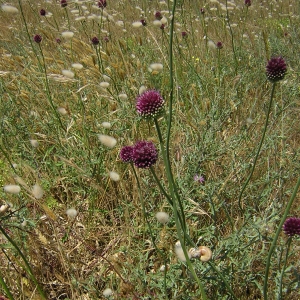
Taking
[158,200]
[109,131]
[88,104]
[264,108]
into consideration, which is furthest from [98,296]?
[264,108]

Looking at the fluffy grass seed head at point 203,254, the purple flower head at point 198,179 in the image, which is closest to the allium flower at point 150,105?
the fluffy grass seed head at point 203,254

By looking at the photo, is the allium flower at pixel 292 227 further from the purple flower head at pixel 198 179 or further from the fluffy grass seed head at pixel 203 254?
the purple flower head at pixel 198 179

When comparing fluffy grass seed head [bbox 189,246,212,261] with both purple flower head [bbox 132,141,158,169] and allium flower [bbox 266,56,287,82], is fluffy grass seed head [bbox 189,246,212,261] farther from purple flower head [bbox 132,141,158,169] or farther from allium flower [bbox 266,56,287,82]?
allium flower [bbox 266,56,287,82]

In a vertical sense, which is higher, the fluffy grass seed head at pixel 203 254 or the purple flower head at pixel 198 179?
the fluffy grass seed head at pixel 203 254

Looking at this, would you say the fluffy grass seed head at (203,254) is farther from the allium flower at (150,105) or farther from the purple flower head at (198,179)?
the purple flower head at (198,179)

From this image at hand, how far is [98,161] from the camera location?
63.3 inches

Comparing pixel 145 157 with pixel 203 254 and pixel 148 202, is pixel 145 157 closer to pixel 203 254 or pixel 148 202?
pixel 203 254

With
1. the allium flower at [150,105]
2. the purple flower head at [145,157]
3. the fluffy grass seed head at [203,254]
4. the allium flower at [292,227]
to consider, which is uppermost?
the allium flower at [150,105]

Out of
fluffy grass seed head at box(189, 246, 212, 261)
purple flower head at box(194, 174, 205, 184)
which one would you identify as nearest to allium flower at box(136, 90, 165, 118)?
fluffy grass seed head at box(189, 246, 212, 261)

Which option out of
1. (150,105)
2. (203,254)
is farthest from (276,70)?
(203,254)

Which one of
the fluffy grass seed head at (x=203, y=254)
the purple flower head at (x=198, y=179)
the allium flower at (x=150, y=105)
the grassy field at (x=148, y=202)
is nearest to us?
the fluffy grass seed head at (x=203, y=254)

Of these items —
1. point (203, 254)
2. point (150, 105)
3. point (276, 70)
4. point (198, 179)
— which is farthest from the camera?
point (198, 179)

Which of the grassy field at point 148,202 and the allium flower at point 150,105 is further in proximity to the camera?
the grassy field at point 148,202

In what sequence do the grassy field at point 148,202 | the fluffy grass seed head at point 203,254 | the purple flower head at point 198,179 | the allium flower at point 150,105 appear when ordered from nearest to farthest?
the fluffy grass seed head at point 203,254
the allium flower at point 150,105
the grassy field at point 148,202
the purple flower head at point 198,179
